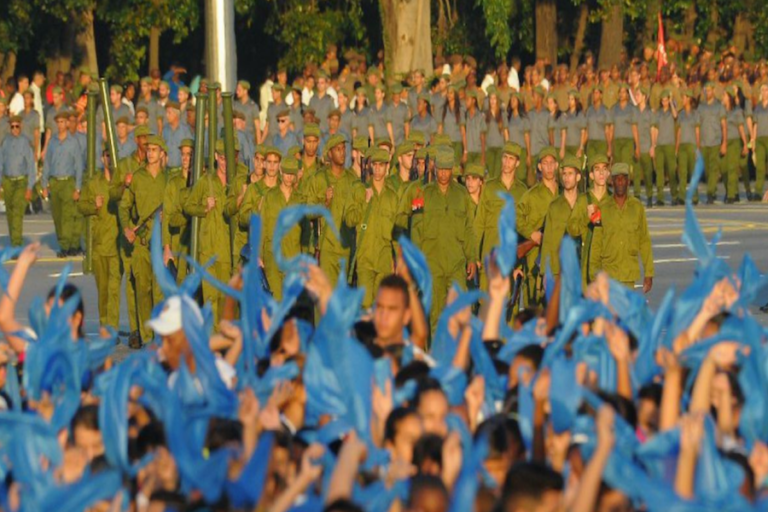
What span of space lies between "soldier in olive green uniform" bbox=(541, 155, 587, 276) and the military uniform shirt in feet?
50.3

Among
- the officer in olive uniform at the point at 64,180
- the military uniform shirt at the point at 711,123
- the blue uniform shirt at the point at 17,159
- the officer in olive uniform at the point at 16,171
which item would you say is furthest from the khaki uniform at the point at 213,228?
the military uniform shirt at the point at 711,123

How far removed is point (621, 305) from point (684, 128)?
22321mm

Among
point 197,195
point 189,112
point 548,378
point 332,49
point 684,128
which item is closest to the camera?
point 548,378

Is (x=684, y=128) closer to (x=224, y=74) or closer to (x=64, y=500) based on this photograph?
(x=224, y=74)

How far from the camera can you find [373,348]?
38.3 ft

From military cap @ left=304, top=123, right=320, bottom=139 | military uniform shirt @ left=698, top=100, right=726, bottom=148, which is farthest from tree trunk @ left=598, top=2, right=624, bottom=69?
military cap @ left=304, top=123, right=320, bottom=139

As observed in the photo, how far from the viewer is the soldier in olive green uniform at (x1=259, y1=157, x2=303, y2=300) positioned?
64.4 feet

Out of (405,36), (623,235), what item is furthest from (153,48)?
(623,235)

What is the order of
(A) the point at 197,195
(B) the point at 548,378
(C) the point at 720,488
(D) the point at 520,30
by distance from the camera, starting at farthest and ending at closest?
(D) the point at 520,30, (A) the point at 197,195, (B) the point at 548,378, (C) the point at 720,488

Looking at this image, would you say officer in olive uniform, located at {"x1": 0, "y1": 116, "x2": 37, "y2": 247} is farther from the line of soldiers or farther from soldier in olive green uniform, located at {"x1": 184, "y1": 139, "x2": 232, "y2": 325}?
soldier in olive green uniform, located at {"x1": 184, "y1": 139, "x2": 232, "y2": 325}

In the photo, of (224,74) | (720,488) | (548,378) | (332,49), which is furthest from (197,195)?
(332,49)

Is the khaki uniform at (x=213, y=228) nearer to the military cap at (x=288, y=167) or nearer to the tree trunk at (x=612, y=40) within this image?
the military cap at (x=288, y=167)

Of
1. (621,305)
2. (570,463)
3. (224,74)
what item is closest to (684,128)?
(224,74)

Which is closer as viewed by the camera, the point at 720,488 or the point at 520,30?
the point at 720,488
